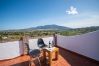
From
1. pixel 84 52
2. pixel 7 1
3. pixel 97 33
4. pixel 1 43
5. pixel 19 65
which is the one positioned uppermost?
pixel 7 1

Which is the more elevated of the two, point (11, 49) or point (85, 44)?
point (85, 44)

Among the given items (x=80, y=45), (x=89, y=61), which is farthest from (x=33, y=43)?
(x=89, y=61)

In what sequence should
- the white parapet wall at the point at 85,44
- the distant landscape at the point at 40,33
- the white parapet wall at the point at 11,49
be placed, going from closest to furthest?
1. the white parapet wall at the point at 85,44
2. the white parapet wall at the point at 11,49
3. the distant landscape at the point at 40,33

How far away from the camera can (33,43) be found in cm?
627

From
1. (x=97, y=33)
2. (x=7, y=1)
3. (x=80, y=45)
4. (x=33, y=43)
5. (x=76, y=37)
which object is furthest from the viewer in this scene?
(x=7, y=1)

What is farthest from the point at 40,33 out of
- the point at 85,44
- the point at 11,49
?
the point at 85,44

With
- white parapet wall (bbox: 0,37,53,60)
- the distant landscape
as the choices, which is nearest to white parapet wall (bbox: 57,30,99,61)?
the distant landscape

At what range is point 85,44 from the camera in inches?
187

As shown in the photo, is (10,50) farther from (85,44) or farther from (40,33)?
(40,33)

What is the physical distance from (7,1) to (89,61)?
6.42 meters

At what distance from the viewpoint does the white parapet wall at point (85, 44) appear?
13.7 ft


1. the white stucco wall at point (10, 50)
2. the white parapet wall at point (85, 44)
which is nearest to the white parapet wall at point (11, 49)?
the white stucco wall at point (10, 50)

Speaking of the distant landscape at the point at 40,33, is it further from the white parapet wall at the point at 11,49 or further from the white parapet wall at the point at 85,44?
the white parapet wall at the point at 85,44

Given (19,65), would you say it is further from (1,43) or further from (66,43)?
(66,43)
